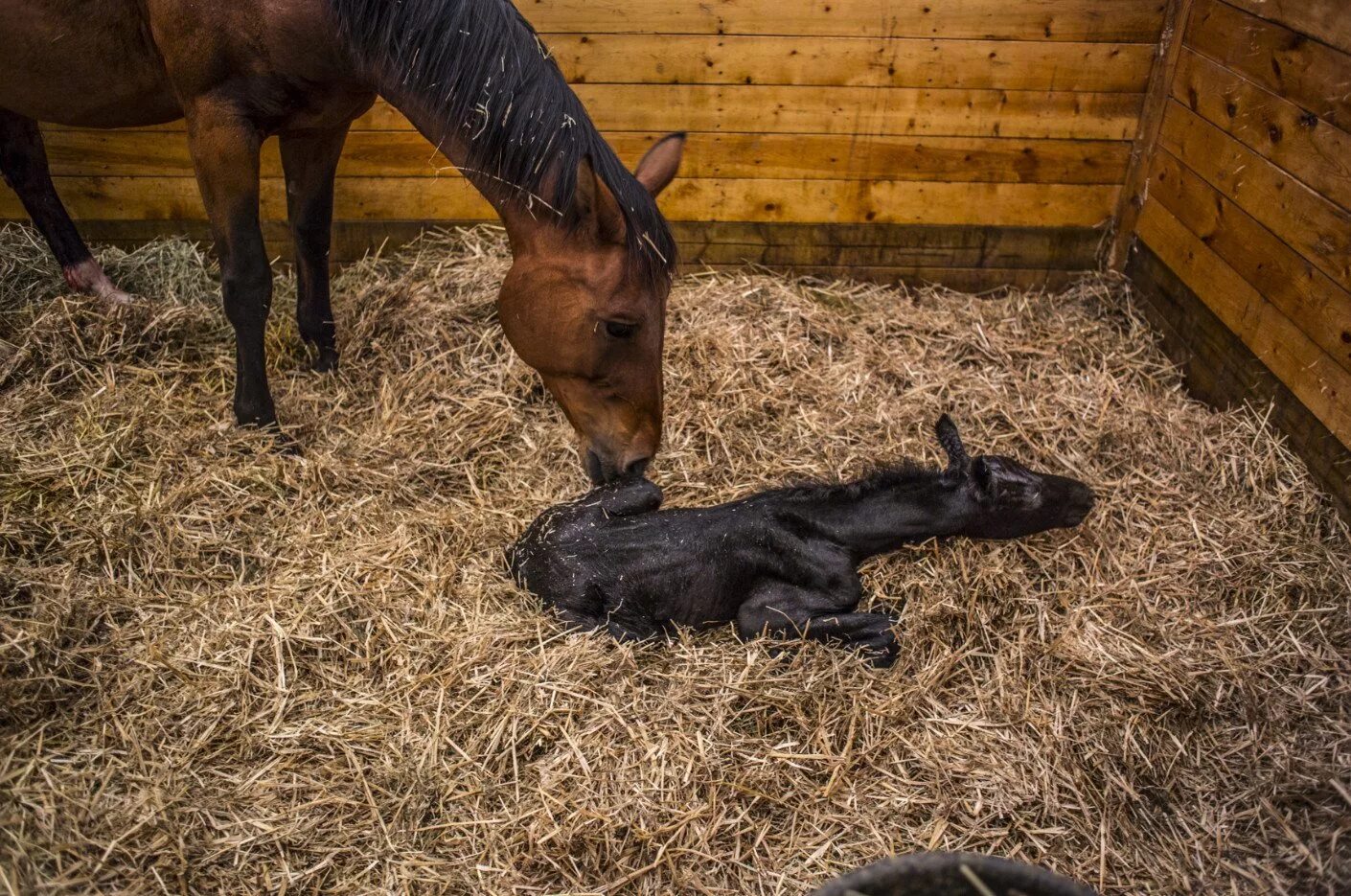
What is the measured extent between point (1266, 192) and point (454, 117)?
2983 millimetres

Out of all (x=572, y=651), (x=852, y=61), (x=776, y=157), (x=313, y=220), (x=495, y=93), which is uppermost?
(x=495, y=93)

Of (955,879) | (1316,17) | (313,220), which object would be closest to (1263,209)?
(1316,17)

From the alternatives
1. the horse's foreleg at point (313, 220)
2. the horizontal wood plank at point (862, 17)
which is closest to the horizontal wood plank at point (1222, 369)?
the horizontal wood plank at point (862, 17)

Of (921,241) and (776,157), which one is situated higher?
(776,157)

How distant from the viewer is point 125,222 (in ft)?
15.4

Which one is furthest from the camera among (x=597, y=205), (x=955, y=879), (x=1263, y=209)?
(x=1263, y=209)

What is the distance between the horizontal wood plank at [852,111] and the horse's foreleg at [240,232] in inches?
52.5

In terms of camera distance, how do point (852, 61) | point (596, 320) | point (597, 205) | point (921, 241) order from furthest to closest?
point (921, 241) < point (852, 61) < point (596, 320) < point (597, 205)

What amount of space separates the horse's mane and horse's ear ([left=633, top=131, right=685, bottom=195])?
0.23m

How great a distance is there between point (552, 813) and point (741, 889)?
1.65ft

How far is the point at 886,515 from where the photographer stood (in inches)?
125

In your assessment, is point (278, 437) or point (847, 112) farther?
point (847, 112)

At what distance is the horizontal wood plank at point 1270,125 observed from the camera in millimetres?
3297

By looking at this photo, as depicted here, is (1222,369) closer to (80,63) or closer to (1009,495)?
(1009,495)
